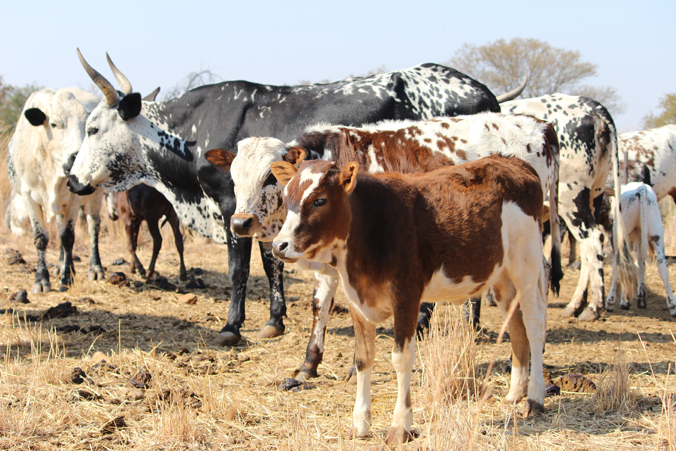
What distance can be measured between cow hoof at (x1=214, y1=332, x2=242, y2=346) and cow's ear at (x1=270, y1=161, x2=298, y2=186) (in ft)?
8.21

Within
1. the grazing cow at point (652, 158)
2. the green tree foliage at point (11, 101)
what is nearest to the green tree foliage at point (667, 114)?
the grazing cow at point (652, 158)

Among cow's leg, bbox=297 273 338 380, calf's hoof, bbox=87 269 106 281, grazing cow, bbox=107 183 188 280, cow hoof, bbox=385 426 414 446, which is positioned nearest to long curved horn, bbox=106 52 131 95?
grazing cow, bbox=107 183 188 280

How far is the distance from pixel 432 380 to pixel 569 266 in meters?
7.91

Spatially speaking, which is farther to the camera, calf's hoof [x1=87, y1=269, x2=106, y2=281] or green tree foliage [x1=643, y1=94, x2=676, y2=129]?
green tree foliage [x1=643, y1=94, x2=676, y2=129]

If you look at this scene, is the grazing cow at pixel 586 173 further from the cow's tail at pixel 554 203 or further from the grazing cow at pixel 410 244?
the grazing cow at pixel 410 244

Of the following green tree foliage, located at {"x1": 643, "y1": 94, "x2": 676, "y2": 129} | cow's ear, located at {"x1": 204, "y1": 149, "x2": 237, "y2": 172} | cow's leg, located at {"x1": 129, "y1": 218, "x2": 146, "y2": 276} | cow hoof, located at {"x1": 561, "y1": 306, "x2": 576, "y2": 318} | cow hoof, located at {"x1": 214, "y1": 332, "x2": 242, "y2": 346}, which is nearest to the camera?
cow's ear, located at {"x1": 204, "y1": 149, "x2": 237, "y2": 172}

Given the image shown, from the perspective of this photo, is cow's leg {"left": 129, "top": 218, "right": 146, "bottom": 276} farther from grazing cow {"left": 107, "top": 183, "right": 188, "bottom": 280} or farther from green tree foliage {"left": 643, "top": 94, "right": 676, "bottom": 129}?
green tree foliage {"left": 643, "top": 94, "right": 676, "bottom": 129}

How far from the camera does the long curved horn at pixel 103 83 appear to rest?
21.0 ft

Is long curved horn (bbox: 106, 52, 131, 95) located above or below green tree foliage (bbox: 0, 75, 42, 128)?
below

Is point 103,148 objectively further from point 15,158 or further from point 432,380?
point 432,380

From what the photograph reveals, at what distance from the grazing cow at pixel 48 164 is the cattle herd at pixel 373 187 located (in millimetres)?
23

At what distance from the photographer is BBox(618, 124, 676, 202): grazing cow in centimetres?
923

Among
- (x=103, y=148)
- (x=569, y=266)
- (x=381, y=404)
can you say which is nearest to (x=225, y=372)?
(x=381, y=404)

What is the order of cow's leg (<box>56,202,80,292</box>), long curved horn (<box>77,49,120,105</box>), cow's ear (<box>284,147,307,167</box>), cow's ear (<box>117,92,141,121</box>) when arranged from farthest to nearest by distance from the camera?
cow's leg (<box>56,202,80,292</box>) → long curved horn (<box>77,49,120,105</box>) → cow's ear (<box>117,92,141,121</box>) → cow's ear (<box>284,147,307,167</box>)
